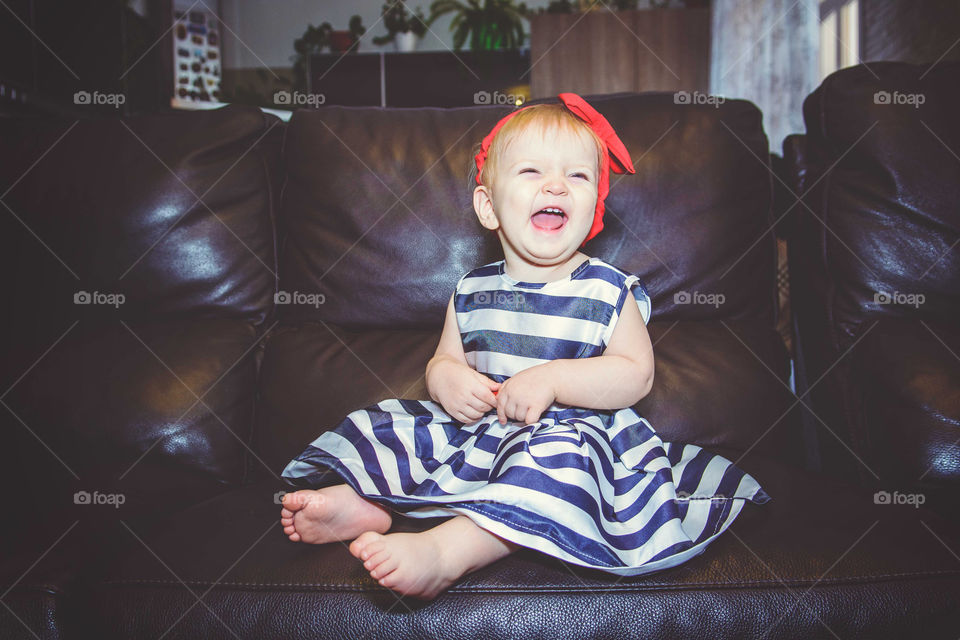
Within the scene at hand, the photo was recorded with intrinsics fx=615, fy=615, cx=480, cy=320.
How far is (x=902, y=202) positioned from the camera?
1119mm

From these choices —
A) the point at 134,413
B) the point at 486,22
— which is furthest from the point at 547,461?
the point at 486,22

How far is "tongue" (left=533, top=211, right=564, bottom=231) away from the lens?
0.96m

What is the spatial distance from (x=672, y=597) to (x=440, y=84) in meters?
3.36

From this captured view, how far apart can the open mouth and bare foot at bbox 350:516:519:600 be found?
0.46 metres

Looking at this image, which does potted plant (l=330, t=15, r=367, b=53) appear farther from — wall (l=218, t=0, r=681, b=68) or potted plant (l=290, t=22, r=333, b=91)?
wall (l=218, t=0, r=681, b=68)

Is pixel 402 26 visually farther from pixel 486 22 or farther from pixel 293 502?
pixel 293 502

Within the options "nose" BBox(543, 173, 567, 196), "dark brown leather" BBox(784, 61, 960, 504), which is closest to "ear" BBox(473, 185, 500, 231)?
"nose" BBox(543, 173, 567, 196)

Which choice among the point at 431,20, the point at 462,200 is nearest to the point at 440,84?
the point at 431,20

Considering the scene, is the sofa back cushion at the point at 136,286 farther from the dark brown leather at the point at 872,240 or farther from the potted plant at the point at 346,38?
the potted plant at the point at 346,38

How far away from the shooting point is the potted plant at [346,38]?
148 inches

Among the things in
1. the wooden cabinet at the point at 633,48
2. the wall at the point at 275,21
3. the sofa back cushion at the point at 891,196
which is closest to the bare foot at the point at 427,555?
the sofa back cushion at the point at 891,196

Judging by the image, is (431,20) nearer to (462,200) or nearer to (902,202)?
(462,200)

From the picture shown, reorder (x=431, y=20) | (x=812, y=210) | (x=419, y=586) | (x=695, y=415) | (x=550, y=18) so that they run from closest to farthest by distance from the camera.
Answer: (x=419, y=586)
(x=695, y=415)
(x=812, y=210)
(x=550, y=18)
(x=431, y=20)

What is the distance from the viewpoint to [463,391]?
2.98ft
